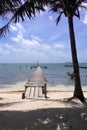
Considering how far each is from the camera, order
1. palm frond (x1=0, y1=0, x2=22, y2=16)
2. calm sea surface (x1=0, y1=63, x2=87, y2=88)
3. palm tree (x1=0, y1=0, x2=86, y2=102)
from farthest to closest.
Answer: calm sea surface (x1=0, y1=63, x2=87, y2=88)
palm tree (x1=0, y1=0, x2=86, y2=102)
palm frond (x1=0, y1=0, x2=22, y2=16)

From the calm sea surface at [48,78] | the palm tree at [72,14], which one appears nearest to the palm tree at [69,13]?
the palm tree at [72,14]

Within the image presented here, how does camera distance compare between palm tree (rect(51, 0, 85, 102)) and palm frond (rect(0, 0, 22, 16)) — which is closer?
palm frond (rect(0, 0, 22, 16))

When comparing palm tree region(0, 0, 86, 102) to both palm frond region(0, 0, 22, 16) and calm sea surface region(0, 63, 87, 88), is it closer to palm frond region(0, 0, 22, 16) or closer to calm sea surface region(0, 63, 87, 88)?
palm frond region(0, 0, 22, 16)

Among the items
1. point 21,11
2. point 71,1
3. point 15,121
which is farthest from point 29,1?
point 15,121

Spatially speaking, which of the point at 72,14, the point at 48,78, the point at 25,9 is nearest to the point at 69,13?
the point at 72,14

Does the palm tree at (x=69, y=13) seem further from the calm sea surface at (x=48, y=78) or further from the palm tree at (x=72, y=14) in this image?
the calm sea surface at (x=48, y=78)

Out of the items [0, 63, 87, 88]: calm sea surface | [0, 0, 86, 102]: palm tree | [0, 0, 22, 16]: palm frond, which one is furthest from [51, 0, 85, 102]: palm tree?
[0, 63, 87, 88]: calm sea surface

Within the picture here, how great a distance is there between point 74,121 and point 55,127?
0.79m

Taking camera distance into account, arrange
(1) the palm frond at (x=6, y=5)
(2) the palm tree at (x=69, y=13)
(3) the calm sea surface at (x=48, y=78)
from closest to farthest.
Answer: (1) the palm frond at (x=6, y=5) → (2) the palm tree at (x=69, y=13) → (3) the calm sea surface at (x=48, y=78)

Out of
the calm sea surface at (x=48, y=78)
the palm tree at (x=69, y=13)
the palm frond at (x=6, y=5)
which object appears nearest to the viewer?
the palm frond at (x=6, y=5)

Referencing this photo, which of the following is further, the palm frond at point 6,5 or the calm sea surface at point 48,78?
the calm sea surface at point 48,78

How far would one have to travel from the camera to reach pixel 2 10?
10.3 metres

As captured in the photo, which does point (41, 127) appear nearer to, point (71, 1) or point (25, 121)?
point (25, 121)

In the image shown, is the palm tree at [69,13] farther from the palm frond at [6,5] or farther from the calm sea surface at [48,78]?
the calm sea surface at [48,78]
